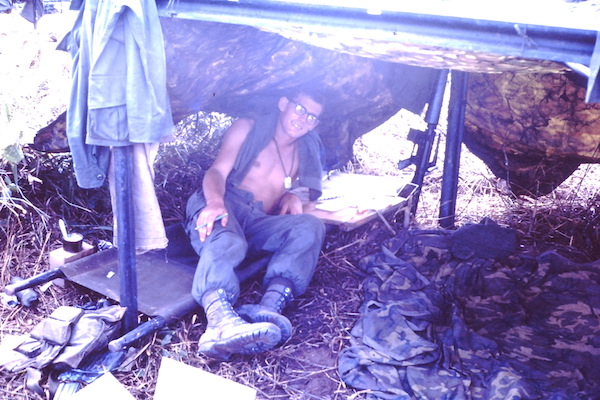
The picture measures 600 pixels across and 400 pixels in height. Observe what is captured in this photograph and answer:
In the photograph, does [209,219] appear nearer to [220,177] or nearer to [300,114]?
[220,177]

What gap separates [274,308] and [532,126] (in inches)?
127

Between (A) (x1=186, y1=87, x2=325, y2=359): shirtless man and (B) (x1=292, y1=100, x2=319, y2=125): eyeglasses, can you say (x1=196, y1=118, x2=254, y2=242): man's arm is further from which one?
(B) (x1=292, y1=100, x2=319, y2=125): eyeglasses

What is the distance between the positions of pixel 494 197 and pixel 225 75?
11.9ft

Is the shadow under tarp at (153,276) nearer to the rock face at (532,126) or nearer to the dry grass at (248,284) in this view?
the dry grass at (248,284)

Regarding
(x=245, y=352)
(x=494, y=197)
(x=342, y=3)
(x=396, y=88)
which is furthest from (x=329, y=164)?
(x=342, y=3)

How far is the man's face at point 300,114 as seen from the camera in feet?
13.4

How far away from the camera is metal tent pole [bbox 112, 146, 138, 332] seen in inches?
108

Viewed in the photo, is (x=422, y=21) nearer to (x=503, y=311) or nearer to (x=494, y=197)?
(x=503, y=311)

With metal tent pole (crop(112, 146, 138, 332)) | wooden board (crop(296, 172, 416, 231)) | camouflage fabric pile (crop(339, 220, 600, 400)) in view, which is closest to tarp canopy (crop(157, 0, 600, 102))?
metal tent pole (crop(112, 146, 138, 332))

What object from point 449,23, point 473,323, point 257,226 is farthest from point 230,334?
point 449,23

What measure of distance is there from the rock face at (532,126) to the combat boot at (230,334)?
329cm

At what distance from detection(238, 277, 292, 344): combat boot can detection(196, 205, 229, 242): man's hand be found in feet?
1.85

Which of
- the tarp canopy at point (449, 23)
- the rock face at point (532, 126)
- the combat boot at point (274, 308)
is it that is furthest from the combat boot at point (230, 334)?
the rock face at point (532, 126)

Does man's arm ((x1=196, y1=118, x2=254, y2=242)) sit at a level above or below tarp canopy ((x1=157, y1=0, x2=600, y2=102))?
below
